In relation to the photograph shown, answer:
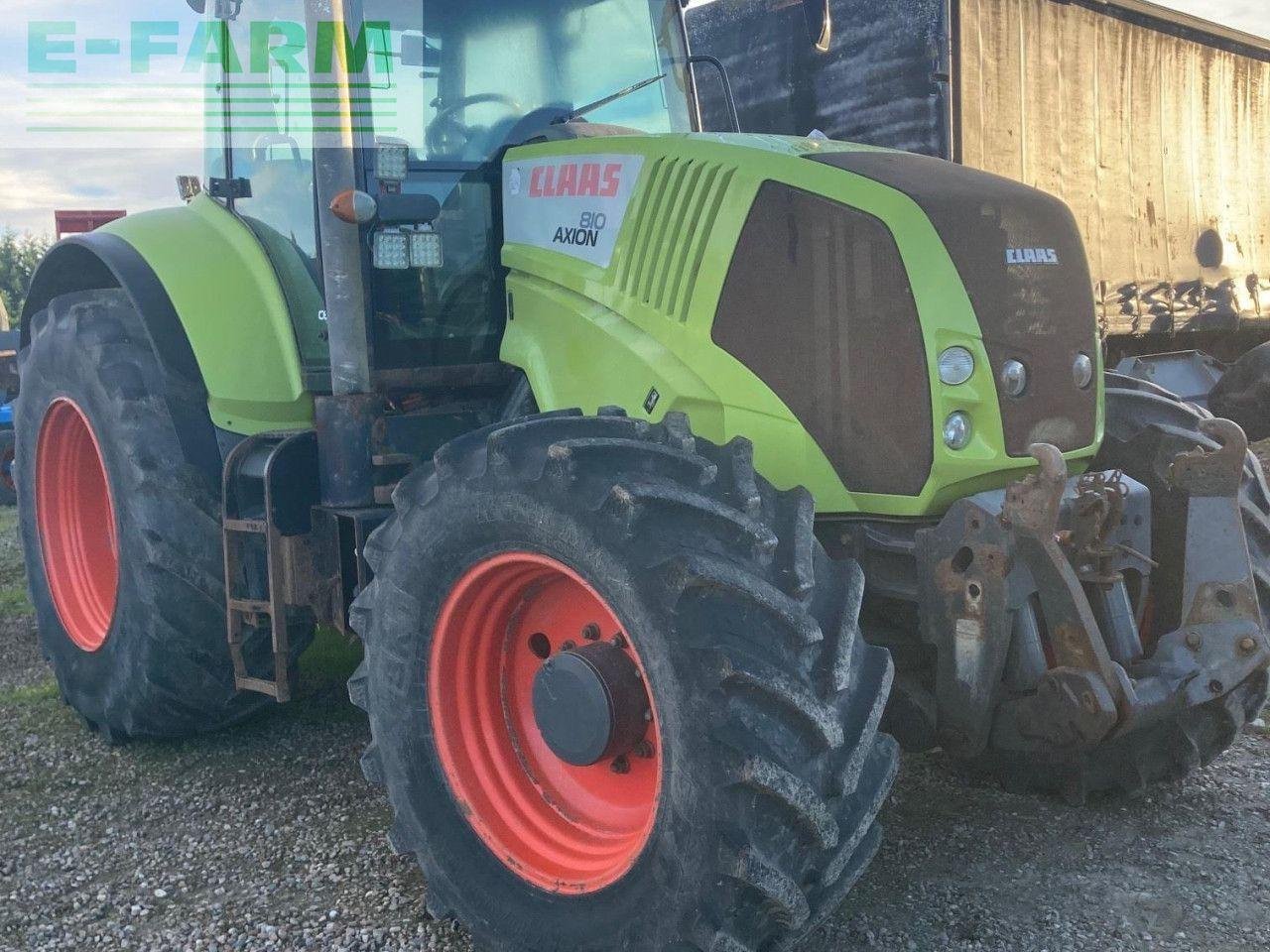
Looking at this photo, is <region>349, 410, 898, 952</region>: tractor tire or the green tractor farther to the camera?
the green tractor

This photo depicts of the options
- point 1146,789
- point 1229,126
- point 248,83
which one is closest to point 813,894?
point 1146,789

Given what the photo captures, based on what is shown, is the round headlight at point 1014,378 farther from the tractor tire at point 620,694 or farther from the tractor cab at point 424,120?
the tractor cab at point 424,120

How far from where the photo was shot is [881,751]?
2555mm

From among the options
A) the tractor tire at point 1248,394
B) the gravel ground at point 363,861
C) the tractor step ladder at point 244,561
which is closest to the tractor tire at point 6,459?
the gravel ground at point 363,861

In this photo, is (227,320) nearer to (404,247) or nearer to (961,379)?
(404,247)

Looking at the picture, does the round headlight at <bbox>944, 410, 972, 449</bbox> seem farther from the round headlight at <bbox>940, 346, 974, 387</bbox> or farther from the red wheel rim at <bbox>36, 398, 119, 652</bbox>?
the red wheel rim at <bbox>36, 398, 119, 652</bbox>

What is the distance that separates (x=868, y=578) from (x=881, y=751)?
62 centimetres

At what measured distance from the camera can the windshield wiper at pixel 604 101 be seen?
387 centimetres

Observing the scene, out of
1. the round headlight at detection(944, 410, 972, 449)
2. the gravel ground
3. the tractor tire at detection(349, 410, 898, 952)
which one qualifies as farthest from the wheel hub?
the round headlight at detection(944, 410, 972, 449)

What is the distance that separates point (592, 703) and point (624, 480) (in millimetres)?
475

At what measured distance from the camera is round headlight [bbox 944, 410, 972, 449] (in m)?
2.94

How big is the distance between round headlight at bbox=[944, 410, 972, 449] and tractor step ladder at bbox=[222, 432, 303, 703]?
1.95 m

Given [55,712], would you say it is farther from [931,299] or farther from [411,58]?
[931,299]

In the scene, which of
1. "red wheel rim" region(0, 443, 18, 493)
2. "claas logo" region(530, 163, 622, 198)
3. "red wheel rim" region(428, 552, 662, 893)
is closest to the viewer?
"red wheel rim" region(428, 552, 662, 893)
